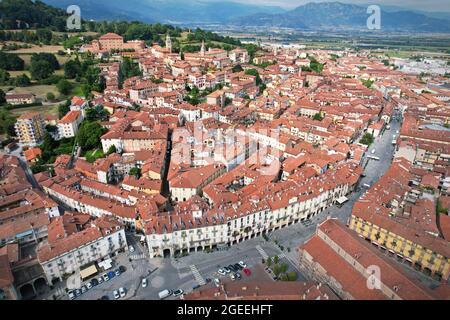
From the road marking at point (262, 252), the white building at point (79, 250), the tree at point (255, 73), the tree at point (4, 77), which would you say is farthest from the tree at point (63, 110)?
the road marking at point (262, 252)

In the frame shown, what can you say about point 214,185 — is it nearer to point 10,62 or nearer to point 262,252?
point 262,252

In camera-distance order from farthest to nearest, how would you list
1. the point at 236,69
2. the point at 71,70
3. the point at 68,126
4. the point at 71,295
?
the point at 236,69
the point at 71,70
the point at 68,126
the point at 71,295

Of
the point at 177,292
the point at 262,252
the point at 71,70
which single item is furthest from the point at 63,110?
the point at 262,252

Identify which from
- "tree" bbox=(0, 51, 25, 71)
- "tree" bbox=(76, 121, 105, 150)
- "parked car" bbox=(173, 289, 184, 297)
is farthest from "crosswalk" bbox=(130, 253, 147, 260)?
"tree" bbox=(0, 51, 25, 71)

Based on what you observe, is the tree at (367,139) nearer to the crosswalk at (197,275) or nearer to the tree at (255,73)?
the tree at (255,73)

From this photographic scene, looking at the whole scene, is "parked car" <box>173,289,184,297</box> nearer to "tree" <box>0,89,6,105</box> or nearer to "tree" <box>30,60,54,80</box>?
"tree" <box>0,89,6,105</box>
